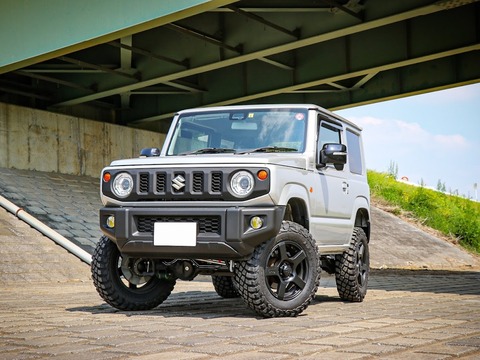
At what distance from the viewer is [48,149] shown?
24.1 m

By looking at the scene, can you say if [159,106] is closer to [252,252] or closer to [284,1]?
[284,1]

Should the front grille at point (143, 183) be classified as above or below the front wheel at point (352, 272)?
above

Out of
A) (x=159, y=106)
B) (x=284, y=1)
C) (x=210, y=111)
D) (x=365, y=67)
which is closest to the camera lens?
(x=210, y=111)

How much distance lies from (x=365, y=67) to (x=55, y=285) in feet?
35.0

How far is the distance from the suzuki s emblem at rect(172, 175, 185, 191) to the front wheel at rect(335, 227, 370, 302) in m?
2.66

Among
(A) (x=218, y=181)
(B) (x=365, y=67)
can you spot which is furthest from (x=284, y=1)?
(A) (x=218, y=181)

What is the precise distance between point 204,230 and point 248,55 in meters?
12.6

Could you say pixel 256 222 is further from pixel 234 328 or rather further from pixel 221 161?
pixel 234 328

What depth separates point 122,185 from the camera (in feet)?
24.6

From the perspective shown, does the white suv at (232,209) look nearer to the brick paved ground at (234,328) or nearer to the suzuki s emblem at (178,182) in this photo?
the suzuki s emblem at (178,182)

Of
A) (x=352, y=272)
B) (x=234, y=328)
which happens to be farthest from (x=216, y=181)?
(x=352, y=272)

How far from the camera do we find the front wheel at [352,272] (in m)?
8.87

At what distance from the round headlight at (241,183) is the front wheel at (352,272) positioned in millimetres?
2442

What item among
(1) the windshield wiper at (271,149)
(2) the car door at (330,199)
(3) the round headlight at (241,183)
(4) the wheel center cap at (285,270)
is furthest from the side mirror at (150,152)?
(4) the wheel center cap at (285,270)
